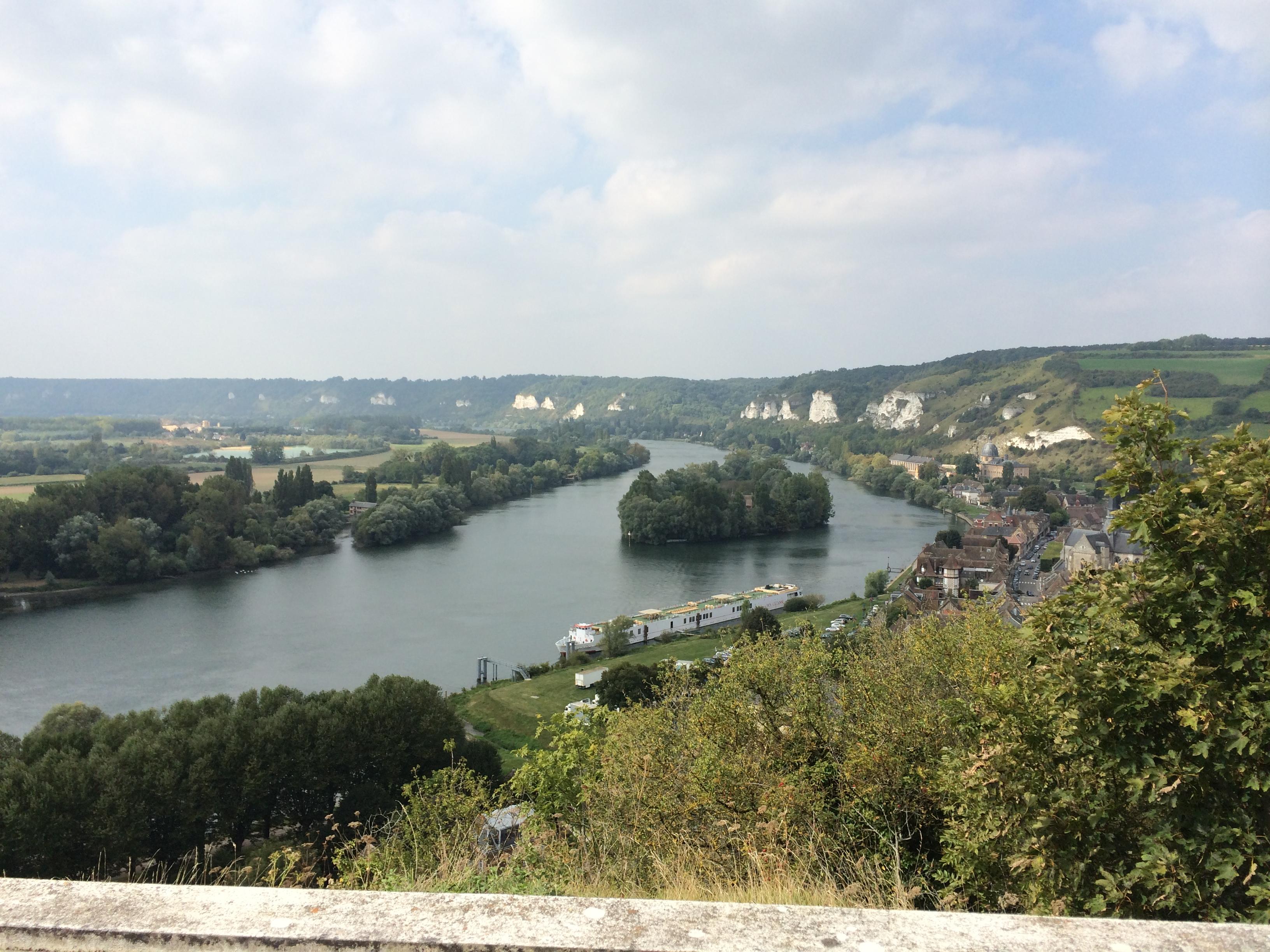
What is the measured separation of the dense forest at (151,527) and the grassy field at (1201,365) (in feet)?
228

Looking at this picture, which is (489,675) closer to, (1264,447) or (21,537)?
(1264,447)

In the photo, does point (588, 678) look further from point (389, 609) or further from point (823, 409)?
point (823, 409)

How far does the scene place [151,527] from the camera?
114ft

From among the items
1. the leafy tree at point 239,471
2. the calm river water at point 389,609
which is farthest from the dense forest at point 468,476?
the leafy tree at point 239,471

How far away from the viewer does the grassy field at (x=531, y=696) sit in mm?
17203

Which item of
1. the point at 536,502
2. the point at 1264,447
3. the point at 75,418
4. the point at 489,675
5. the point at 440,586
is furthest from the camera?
the point at 75,418

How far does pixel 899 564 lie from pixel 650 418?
4472 inches

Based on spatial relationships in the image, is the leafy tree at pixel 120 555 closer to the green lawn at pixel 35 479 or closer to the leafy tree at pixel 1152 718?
the green lawn at pixel 35 479

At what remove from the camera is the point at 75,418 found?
120875 mm

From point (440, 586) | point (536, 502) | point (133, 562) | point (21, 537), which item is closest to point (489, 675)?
Answer: point (440, 586)

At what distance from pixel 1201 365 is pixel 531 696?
282ft

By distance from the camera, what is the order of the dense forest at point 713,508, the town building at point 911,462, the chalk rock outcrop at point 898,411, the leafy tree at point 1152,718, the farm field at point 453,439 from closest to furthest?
the leafy tree at point 1152,718 < the dense forest at point 713,508 < the town building at point 911,462 < the farm field at point 453,439 < the chalk rock outcrop at point 898,411

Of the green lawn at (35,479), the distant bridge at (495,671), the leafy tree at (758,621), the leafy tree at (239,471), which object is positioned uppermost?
the leafy tree at (239,471)

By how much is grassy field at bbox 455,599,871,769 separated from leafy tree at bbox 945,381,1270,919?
11424mm
